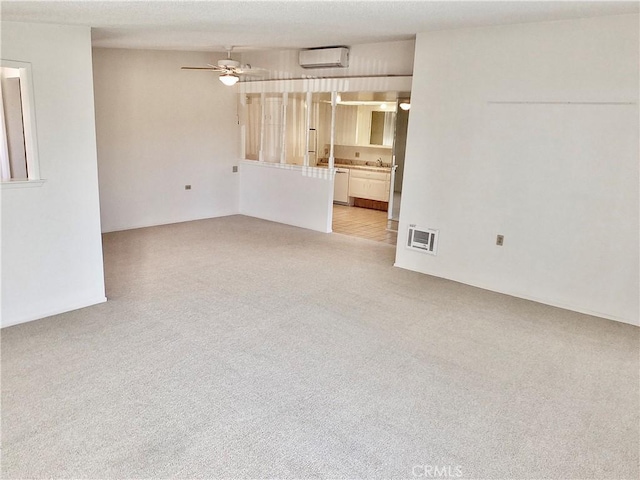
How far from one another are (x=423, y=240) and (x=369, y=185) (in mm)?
3969

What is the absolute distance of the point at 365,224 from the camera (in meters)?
7.95

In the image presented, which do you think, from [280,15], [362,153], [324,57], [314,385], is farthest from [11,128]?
[362,153]

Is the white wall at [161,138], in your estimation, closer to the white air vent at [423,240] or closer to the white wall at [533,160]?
the white wall at [533,160]

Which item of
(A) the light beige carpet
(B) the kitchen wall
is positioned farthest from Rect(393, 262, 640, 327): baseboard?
(B) the kitchen wall

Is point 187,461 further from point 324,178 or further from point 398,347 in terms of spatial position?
point 324,178

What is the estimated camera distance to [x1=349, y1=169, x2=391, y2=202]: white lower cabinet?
29.2ft

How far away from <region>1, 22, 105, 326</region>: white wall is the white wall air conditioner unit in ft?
11.3

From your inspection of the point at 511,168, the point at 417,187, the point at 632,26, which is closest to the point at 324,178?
the point at 417,187

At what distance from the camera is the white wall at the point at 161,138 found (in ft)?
21.3

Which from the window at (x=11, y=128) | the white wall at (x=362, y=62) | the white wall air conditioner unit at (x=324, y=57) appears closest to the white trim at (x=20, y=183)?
the window at (x=11, y=128)

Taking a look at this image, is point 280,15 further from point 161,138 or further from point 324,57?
point 161,138

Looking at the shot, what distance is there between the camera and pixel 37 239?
369 cm

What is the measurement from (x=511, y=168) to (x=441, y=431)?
3015 mm

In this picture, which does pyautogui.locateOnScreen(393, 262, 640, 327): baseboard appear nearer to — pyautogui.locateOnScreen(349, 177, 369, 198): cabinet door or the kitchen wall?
pyautogui.locateOnScreen(349, 177, 369, 198): cabinet door
